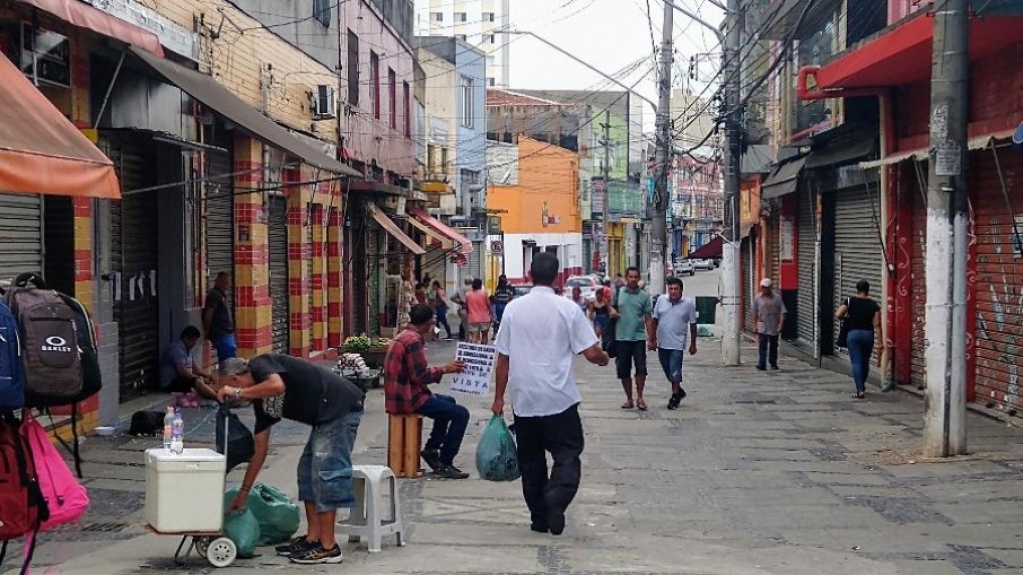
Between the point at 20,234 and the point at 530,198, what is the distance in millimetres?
50113

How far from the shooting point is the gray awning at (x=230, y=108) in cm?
1198

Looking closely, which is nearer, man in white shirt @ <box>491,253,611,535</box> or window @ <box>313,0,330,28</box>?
man in white shirt @ <box>491,253,611,535</box>

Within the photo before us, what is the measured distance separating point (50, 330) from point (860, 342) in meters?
12.5

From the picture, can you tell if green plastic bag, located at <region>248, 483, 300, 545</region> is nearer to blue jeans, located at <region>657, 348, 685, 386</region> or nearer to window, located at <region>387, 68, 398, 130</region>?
blue jeans, located at <region>657, 348, 685, 386</region>

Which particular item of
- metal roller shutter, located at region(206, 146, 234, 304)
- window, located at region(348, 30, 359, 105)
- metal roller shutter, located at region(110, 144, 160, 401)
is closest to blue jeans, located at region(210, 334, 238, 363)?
metal roller shutter, located at region(110, 144, 160, 401)

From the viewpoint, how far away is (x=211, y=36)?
53.9 ft

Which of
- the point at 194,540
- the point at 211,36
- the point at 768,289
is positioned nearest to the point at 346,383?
the point at 194,540

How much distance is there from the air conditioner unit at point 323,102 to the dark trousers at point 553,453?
49.3ft

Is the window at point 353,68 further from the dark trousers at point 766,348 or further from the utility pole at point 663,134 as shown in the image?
the dark trousers at point 766,348

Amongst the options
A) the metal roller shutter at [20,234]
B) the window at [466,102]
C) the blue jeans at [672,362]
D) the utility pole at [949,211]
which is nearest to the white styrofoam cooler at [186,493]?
the metal roller shutter at [20,234]

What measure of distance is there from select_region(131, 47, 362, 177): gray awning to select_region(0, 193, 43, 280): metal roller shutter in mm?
1678

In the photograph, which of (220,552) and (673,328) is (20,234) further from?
(673,328)

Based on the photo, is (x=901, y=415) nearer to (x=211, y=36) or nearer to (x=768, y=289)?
(x=768, y=289)

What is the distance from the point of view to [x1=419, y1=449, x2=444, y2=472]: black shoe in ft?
34.9
